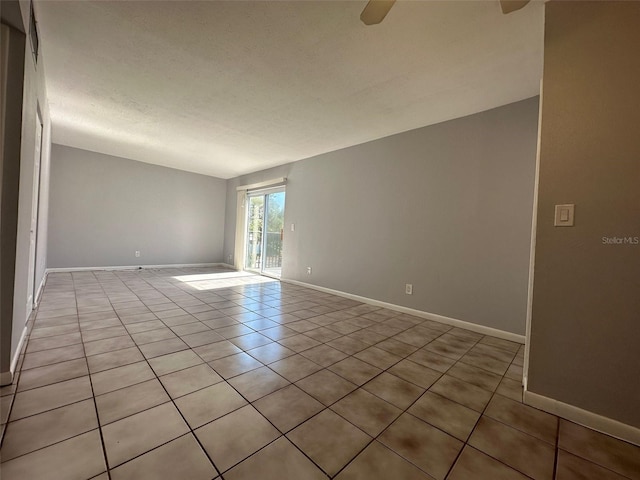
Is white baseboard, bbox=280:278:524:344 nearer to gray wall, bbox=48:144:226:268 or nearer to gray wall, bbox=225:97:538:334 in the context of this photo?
gray wall, bbox=225:97:538:334

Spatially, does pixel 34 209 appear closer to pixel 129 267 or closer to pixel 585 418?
pixel 129 267

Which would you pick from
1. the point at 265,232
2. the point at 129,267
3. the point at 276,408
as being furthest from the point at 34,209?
the point at 265,232

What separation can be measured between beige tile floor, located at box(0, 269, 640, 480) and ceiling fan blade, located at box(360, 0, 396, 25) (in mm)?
2245

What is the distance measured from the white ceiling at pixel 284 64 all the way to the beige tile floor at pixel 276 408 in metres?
2.48

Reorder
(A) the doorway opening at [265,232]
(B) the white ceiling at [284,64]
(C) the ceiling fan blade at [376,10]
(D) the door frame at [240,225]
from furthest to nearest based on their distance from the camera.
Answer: (D) the door frame at [240,225] → (A) the doorway opening at [265,232] → (B) the white ceiling at [284,64] → (C) the ceiling fan blade at [376,10]

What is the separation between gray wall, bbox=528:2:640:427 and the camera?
1.41 meters

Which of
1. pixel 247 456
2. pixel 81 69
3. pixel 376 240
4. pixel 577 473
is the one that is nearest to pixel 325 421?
pixel 247 456

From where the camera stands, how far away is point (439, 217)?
3211 millimetres

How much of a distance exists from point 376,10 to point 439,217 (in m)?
2.35

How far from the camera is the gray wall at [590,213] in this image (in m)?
1.41

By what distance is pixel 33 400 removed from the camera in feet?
4.81

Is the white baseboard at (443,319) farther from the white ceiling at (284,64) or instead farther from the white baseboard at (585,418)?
the white ceiling at (284,64)

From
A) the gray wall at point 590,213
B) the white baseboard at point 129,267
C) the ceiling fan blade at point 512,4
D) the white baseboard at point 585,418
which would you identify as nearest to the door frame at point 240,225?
the white baseboard at point 129,267

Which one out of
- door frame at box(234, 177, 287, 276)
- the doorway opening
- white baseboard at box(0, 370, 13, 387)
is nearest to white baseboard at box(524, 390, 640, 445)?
white baseboard at box(0, 370, 13, 387)
